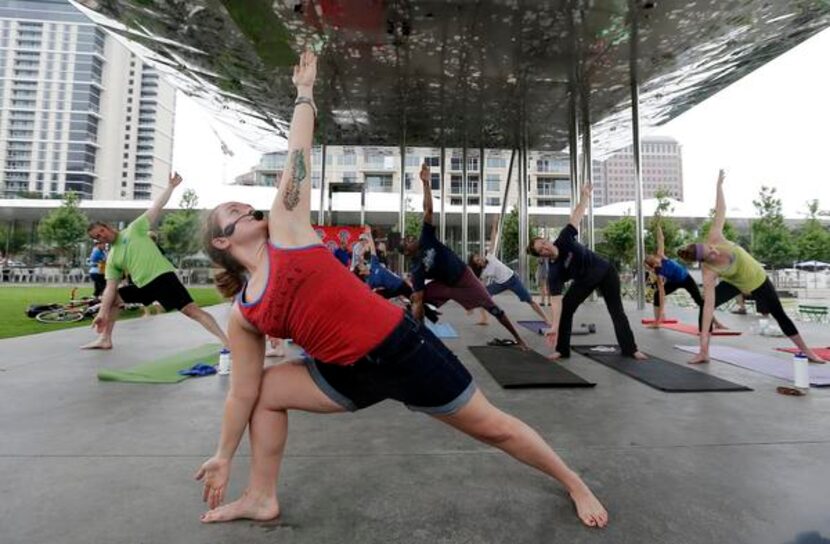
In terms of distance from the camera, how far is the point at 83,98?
9931cm

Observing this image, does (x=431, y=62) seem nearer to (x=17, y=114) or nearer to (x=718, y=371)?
(x=718, y=371)

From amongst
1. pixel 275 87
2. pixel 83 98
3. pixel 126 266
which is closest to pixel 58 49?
pixel 83 98

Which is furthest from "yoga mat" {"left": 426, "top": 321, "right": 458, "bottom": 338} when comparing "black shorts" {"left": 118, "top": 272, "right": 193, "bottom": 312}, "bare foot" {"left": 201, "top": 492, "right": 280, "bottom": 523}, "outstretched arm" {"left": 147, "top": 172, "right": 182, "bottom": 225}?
"bare foot" {"left": 201, "top": 492, "right": 280, "bottom": 523}

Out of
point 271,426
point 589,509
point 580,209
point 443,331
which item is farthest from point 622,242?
point 271,426

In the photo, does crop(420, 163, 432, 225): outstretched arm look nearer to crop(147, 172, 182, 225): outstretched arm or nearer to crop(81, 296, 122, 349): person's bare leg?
crop(147, 172, 182, 225): outstretched arm

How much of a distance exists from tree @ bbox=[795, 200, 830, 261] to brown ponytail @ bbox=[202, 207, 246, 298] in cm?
4232

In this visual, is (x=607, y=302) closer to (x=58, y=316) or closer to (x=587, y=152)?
(x=58, y=316)

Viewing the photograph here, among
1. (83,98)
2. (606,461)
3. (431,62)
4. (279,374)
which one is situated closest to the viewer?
(279,374)

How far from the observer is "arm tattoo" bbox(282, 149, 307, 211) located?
1565 mm

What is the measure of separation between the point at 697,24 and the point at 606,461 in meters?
10.1

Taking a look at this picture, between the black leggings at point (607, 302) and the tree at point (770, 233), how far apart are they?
106 ft

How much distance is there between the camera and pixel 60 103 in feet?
319

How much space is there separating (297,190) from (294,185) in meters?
0.02

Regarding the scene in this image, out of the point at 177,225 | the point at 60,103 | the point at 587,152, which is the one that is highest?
the point at 60,103
